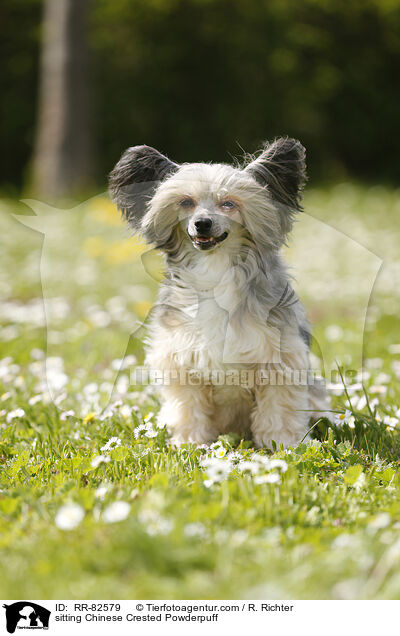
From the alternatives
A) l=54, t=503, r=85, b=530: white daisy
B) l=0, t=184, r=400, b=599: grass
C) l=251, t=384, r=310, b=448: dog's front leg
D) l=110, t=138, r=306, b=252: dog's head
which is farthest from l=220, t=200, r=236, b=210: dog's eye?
l=54, t=503, r=85, b=530: white daisy

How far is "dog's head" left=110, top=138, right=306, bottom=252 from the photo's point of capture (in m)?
2.91

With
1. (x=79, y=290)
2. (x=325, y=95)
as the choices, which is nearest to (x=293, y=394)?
(x=79, y=290)

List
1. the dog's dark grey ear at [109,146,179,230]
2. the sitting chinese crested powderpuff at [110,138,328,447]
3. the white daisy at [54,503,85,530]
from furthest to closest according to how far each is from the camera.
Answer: the dog's dark grey ear at [109,146,179,230], the sitting chinese crested powderpuff at [110,138,328,447], the white daisy at [54,503,85,530]

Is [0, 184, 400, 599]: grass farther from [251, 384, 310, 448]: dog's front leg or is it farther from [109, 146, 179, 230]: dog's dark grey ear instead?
[109, 146, 179, 230]: dog's dark grey ear

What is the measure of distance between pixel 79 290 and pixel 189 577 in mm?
5580

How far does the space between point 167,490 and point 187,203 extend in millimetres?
1259

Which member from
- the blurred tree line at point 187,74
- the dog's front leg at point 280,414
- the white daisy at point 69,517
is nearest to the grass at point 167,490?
the white daisy at point 69,517

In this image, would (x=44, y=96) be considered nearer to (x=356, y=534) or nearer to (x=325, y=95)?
(x=325, y=95)

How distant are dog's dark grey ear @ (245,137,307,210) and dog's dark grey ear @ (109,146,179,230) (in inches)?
15.6

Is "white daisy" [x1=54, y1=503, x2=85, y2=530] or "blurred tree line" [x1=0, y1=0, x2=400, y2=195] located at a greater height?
"blurred tree line" [x1=0, y1=0, x2=400, y2=195]

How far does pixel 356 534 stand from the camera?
2203 mm
